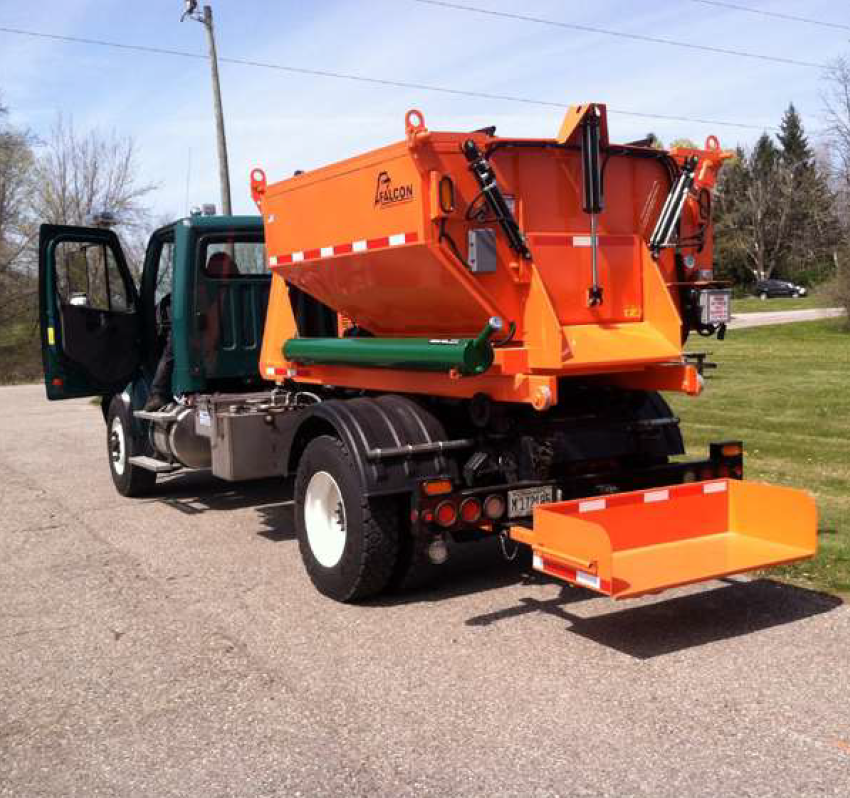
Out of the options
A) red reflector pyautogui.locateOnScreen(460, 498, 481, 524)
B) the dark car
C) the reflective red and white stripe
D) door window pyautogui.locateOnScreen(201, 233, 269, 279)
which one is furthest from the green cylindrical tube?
the dark car

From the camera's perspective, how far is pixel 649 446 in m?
5.97

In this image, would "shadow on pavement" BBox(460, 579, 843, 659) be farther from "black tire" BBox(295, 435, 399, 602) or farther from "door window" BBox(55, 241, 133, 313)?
"door window" BBox(55, 241, 133, 313)

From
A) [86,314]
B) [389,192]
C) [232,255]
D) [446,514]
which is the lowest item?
[446,514]

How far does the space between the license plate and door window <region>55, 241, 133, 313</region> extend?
5.22 metres

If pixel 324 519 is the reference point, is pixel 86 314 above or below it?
above

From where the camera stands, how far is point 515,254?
209 inches

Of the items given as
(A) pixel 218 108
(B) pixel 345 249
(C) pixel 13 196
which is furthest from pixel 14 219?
(B) pixel 345 249

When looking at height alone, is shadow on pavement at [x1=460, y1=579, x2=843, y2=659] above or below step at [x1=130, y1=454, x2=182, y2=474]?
below

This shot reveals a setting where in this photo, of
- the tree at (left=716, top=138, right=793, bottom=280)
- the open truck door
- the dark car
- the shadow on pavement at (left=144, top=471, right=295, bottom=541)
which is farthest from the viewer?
the tree at (left=716, top=138, right=793, bottom=280)

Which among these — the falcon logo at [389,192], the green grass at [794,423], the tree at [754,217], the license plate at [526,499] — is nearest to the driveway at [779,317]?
the green grass at [794,423]

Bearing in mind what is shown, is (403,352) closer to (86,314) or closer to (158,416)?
(158,416)

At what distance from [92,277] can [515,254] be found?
5.31 m

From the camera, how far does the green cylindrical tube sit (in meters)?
5.14

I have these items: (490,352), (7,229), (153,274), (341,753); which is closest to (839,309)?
(153,274)
